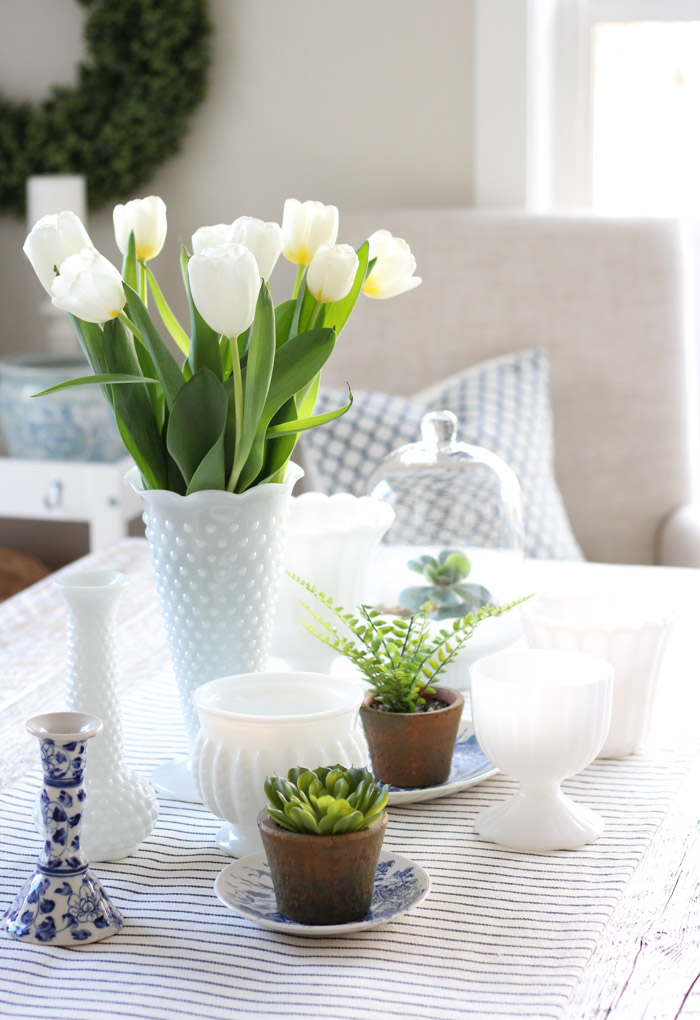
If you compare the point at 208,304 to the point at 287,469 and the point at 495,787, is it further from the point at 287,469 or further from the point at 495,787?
the point at 495,787

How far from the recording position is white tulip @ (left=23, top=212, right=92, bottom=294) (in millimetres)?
751

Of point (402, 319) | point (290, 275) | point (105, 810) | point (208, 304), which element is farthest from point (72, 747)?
point (290, 275)

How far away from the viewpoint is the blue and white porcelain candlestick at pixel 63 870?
1.99ft

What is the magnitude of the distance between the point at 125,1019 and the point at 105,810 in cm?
18

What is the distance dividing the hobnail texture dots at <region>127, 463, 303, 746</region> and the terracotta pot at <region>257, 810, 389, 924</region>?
181 mm

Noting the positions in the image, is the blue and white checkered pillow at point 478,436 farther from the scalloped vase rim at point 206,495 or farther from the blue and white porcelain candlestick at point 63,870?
the blue and white porcelain candlestick at point 63,870

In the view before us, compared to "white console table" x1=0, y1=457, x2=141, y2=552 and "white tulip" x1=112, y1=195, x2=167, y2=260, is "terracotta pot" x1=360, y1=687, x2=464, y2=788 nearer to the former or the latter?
"white tulip" x1=112, y1=195, x2=167, y2=260

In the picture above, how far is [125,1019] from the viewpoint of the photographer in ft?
1.81

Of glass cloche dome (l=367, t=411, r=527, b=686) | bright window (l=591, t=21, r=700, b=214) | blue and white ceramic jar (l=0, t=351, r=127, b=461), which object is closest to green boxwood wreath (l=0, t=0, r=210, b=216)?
blue and white ceramic jar (l=0, t=351, r=127, b=461)

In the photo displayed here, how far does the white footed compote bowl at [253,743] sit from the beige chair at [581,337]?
1.46m

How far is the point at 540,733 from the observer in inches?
27.7

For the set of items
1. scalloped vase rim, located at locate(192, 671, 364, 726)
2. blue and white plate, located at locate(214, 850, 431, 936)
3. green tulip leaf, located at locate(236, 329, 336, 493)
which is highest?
green tulip leaf, located at locate(236, 329, 336, 493)

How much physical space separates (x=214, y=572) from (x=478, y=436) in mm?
1148

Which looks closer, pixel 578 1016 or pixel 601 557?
pixel 578 1016
